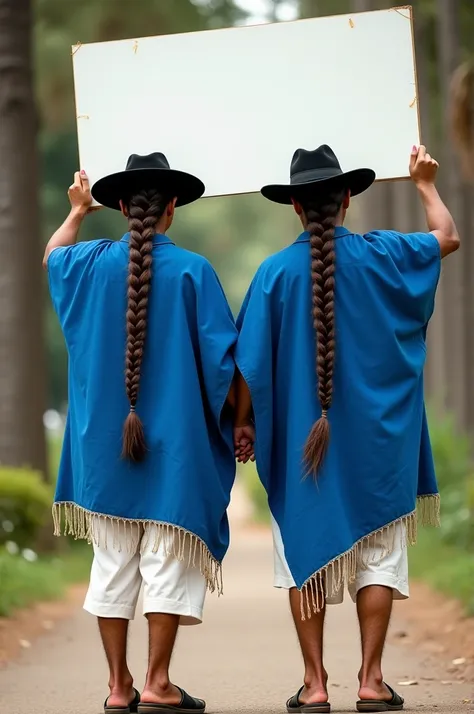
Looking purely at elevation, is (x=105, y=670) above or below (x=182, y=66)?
below

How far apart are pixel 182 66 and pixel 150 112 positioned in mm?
259

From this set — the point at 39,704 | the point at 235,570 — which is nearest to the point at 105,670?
the point at 39,704

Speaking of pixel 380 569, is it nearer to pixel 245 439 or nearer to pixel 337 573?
pixel 337 573

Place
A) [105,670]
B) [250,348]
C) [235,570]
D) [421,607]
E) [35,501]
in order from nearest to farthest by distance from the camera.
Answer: [250,348], [105,670], [421,607], [35,501], [235,570]

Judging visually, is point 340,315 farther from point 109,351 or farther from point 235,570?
point 235,570

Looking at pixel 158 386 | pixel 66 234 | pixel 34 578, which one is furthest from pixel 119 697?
pixel 34 578

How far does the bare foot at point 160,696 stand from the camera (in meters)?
5.37

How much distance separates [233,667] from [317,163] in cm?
313

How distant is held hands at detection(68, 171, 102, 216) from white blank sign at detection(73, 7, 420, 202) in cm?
7

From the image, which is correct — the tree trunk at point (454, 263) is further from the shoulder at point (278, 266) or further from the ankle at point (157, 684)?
the ankle at point (157, 684)

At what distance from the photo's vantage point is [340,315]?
5.51 m

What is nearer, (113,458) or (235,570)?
(113,458)

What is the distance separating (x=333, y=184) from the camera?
18.3 ft

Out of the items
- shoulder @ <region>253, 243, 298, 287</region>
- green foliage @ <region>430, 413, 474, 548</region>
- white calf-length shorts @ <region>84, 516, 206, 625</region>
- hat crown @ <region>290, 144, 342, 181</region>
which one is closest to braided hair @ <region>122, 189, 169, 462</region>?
white calf-length shorts @ <region>84, 516, 206, 625</region>
